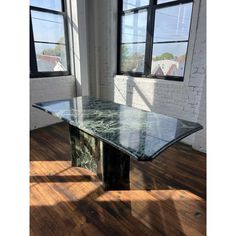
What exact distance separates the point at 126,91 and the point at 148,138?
231cm

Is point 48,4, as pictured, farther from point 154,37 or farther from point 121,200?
point 121,200

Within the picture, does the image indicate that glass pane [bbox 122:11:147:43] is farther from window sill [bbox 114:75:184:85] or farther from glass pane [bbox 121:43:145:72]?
window sill [bbox 114:75:184:85]

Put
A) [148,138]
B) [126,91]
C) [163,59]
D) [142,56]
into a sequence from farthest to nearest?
[126,91] < [142,56] < [163,59] < [148,138]

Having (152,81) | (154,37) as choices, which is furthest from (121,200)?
(154,37)

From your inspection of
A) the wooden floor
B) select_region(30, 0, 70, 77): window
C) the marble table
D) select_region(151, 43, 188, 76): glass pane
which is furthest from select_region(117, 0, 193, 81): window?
the wooden floor

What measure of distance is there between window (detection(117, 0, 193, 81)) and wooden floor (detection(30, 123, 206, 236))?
1.51 metres

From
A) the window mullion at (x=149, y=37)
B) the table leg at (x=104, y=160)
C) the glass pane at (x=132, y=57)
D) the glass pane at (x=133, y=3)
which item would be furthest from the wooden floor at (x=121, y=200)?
the glass pane at (x=133, y=3)

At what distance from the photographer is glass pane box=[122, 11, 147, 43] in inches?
122

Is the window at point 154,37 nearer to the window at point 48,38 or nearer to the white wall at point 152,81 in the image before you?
the white wall at point 152,81

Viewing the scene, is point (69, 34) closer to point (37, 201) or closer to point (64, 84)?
point (64, 84)

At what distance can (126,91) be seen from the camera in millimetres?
3482

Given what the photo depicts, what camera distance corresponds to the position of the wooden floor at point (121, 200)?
4.70ft

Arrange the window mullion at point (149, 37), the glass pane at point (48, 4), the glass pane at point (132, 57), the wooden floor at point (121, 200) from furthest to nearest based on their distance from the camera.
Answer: the glass pane at point (132, 57) → the glass pane at point (48, 4) → the window mullion at point (149, 37) → the wooden floor at point (121, 200)
